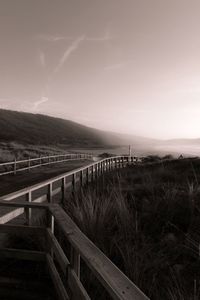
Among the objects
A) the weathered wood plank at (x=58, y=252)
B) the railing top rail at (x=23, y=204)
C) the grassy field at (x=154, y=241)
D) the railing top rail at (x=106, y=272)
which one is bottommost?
the grassy field at (x=154, y=241)

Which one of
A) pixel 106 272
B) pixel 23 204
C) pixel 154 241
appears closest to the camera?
pixel 106 272

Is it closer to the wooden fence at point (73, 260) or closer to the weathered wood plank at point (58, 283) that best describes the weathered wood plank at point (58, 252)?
the wooden fence at point (73, 260)

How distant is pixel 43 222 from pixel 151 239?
6.71ft

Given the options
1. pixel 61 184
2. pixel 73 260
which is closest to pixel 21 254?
pixel 73 260

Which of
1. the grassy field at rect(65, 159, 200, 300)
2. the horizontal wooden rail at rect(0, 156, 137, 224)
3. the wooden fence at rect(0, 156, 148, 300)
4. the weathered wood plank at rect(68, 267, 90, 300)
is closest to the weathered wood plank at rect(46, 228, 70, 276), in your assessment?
the wooden fence at rect(0, 156, 148, 300)

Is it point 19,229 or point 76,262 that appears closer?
point 76,262

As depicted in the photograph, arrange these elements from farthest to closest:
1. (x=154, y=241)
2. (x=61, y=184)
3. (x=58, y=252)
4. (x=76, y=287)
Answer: (x=61, y=184), (x=154, y=241), (x=58, y=252), (x=76, y=287)

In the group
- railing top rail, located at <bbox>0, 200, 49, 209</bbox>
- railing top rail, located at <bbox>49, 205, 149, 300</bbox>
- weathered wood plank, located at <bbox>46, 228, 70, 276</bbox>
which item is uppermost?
railing top rail, located at <bbox>49, 205, 149, 300</bbox>

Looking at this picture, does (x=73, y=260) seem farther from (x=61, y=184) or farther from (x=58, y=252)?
(x=61, y=184)

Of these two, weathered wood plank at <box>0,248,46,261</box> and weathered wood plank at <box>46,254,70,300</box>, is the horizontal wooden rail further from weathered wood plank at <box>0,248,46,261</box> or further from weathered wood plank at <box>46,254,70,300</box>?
weathered wood plank at <box>46,254,70,300</box>

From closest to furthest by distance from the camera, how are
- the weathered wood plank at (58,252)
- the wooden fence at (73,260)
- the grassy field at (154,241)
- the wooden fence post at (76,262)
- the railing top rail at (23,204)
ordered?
1. the wooden fence at (73,260)
2. the wooden fence post at (76,262)
3. the weathered wood plank at (58,252)
4. the grassy field at (154,241)
5. the railing top rail at (23,204)

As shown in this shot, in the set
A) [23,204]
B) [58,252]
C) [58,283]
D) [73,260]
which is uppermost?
[23,204]

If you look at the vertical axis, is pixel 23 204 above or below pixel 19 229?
above

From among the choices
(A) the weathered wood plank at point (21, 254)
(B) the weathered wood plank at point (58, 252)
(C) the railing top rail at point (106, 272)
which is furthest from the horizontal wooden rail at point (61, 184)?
(C) the railing top rail at point (106, 272)
